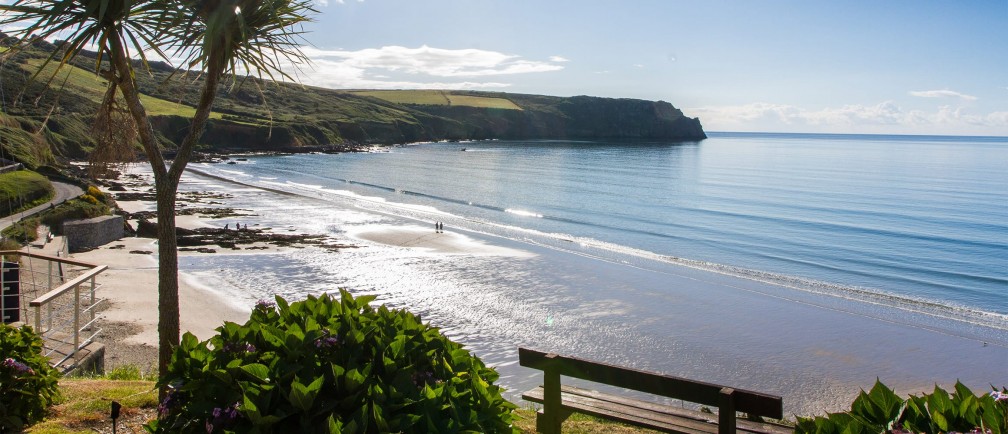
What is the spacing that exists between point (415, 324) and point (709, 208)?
4700cm

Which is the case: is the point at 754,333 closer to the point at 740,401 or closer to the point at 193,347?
the point at 740,401

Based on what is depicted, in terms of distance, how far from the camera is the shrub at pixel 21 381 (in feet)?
19.9

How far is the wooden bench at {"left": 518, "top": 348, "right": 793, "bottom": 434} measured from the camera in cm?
536

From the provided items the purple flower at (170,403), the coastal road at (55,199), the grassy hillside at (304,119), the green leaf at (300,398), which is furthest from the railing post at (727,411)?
the grassy hillside at (304,119)

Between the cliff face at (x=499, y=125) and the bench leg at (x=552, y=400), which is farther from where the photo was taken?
the cliff face at (x=499, y=125)

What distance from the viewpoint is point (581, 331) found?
1791 cm

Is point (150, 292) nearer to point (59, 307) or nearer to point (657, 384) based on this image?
point (59, 307)

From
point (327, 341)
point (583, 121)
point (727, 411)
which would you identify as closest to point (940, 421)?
point (727, 411)

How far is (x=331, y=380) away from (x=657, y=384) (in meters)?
2.90

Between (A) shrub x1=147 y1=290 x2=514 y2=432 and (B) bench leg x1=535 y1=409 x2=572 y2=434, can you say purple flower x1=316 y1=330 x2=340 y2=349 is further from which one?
(B) bench leg x1=535 y1=409 x2=572 y2=434

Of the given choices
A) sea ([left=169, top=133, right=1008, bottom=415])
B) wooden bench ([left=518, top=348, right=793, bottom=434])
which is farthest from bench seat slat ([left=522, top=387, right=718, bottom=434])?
sea ([left=169, top=133, right=1008, bottom=415])

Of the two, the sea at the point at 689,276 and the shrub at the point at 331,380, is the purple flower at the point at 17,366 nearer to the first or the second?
the shrub at the point at 331,380

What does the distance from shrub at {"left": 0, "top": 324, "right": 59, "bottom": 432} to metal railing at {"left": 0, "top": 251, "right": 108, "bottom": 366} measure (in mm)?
739

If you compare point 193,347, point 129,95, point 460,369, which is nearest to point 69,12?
point 129,95
